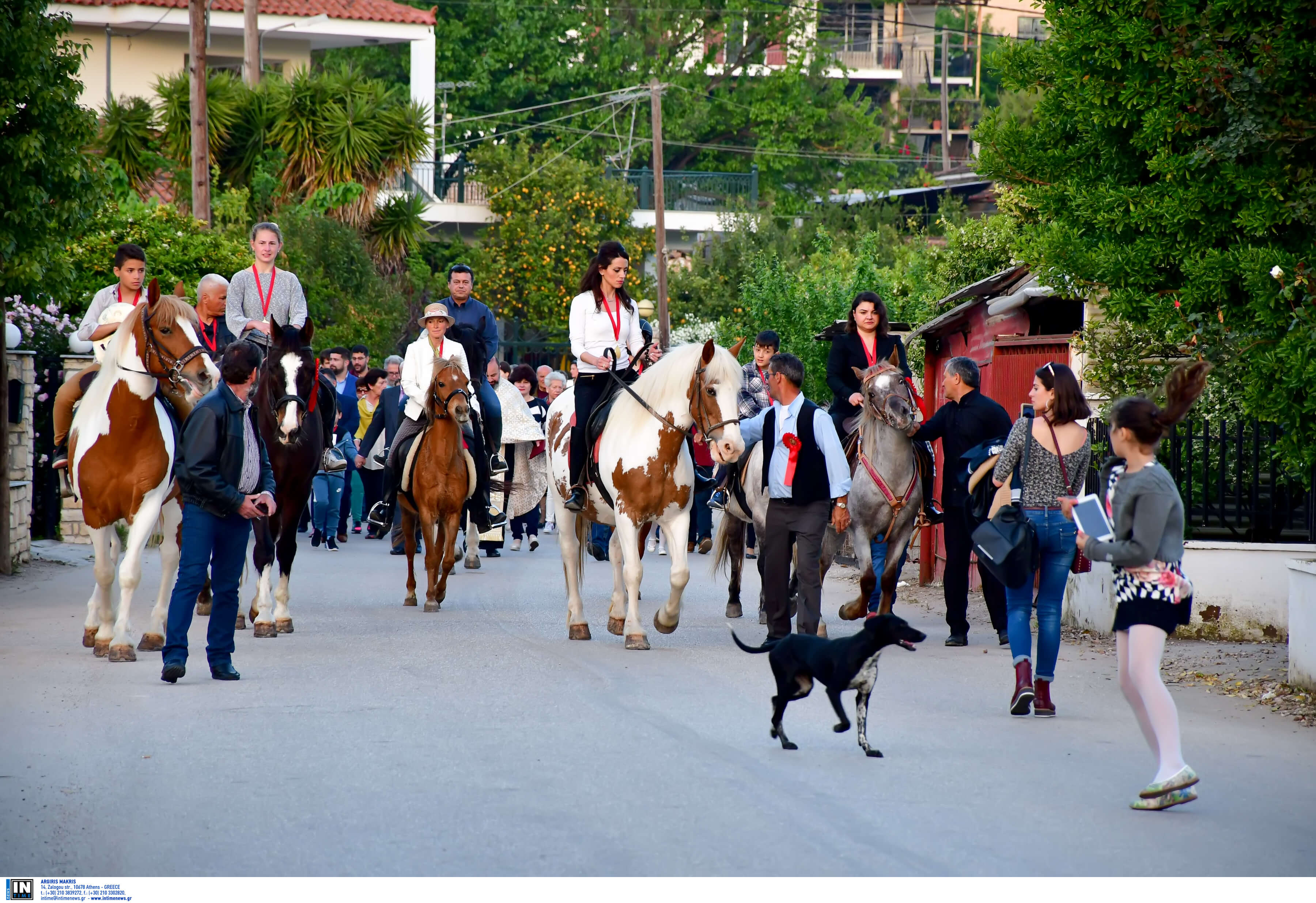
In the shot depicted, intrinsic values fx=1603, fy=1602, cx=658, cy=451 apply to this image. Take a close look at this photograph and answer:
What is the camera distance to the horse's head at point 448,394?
555 inches

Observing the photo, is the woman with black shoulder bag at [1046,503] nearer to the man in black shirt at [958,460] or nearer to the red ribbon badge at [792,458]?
the red ribbon badge at [792,458]

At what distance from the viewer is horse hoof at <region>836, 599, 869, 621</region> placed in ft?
41.7

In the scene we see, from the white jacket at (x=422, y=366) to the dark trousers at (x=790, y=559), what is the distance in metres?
4.44

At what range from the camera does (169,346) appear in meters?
10.9

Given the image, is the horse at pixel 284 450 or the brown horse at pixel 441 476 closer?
the horse at pixel 284 450

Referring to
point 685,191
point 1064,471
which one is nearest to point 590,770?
point 1064,471

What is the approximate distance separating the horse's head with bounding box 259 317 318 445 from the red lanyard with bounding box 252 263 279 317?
745mm

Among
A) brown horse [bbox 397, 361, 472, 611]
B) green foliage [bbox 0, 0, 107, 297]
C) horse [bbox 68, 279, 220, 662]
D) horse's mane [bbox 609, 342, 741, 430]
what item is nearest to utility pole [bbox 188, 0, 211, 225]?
green foliage [bbox 0, 0, 107, 297]

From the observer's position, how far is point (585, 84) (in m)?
58.3

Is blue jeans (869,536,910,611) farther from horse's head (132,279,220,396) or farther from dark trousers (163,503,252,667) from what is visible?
horse's head (132,279,220,396)

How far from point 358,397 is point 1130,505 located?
689 inches

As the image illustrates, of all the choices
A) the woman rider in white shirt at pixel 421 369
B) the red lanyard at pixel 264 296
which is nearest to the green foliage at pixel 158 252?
the woman rider in white shirt at pixel 421 369

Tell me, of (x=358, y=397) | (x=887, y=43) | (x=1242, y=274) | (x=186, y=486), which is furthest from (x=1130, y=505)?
(x=887, y=43)

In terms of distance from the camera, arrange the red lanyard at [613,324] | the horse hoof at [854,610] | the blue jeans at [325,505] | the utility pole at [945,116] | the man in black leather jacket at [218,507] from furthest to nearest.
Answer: the utility pole at [945,116], the blue jeans at [325,505], the horse hoof at [854,610], the red lanyard at [613,324], the man in black leather jacket at [218,507]
